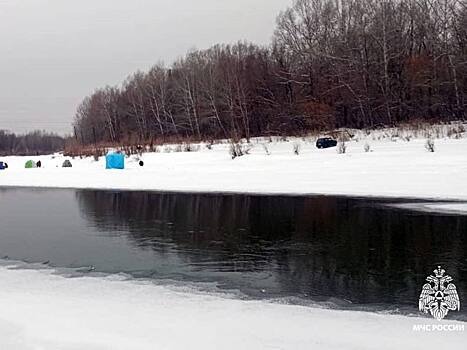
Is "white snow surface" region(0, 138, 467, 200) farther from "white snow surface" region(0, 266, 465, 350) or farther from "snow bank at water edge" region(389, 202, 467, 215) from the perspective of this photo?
"white snow surface" region(0, 266, 465, 350)

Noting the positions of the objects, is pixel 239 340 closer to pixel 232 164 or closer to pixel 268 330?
pixel 268 330

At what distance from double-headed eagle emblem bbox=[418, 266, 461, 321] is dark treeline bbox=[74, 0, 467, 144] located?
1609 inches

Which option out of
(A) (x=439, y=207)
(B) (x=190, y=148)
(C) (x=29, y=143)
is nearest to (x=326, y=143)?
(B) (x=190, y=148)

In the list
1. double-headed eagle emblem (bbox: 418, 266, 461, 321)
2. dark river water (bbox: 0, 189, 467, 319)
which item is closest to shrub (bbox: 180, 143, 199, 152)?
dark river water (bbox: 0, 189, 467, 319)

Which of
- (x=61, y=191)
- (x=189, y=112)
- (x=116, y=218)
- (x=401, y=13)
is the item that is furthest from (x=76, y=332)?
(x=189, y=112)

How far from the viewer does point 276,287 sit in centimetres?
773

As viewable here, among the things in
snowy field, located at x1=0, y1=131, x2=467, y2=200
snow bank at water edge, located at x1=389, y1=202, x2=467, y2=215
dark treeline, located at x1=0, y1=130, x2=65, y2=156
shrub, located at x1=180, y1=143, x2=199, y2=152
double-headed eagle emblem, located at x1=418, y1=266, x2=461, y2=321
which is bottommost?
double-headed eagle emblem, located at x1=418, y1=266, x2=461, y2=321

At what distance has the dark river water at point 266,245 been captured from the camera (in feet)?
25.6

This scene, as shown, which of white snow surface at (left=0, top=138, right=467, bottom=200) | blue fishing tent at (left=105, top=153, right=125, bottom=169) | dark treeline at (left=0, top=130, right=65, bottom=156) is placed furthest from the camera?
dark treeline at (left=0, top=130, right=65, bottom=156)

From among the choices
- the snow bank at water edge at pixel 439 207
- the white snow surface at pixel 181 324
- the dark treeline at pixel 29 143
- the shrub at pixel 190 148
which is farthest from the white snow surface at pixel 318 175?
the dark treeline at pixel 29 143

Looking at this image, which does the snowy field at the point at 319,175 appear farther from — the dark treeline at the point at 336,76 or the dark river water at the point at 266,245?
the dark treeline at the point at 336,76

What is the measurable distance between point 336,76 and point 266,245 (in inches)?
1891

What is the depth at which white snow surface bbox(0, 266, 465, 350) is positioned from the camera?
5.09m

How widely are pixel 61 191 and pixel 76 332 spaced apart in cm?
2237
